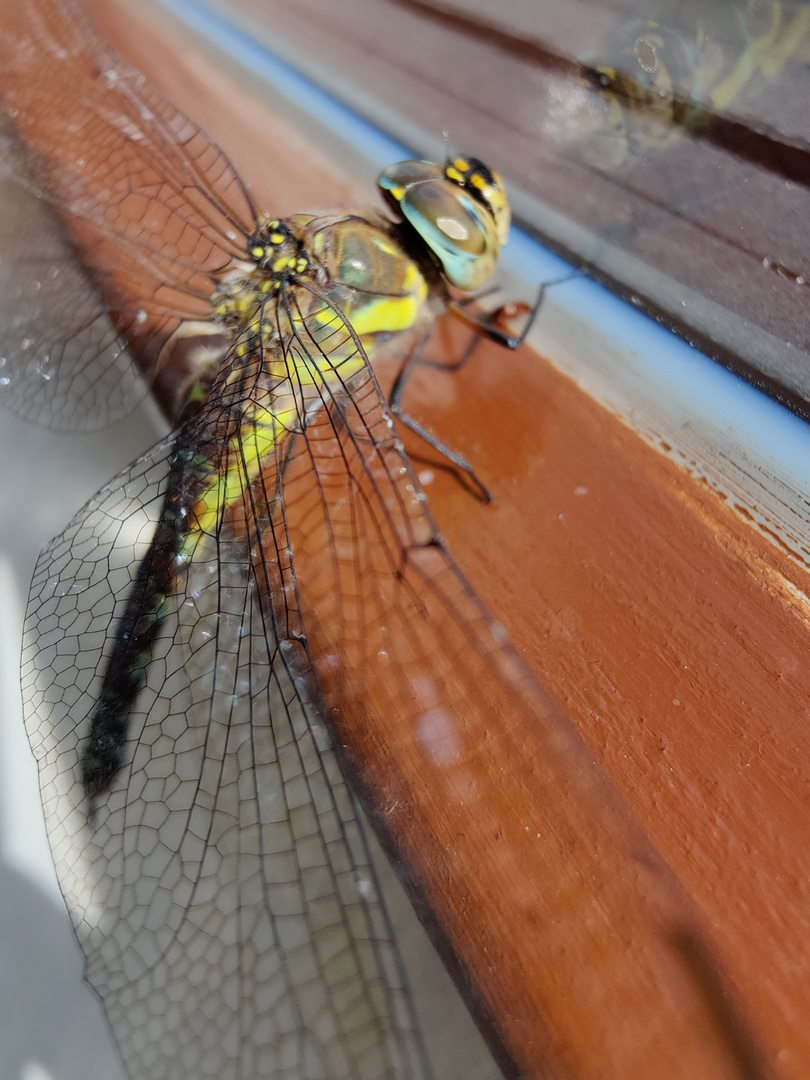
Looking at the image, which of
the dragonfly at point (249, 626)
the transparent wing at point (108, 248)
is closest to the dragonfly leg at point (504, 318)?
the dragonfly at point (249, 626)

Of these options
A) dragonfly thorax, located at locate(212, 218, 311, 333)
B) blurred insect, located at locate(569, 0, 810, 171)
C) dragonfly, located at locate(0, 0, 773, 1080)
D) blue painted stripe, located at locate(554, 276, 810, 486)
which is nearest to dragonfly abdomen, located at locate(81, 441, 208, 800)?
dragonfly, located at locate(0, 0, 773, 1080)

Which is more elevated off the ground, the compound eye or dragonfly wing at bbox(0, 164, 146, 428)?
dragonfly wing at bbox(0, 164, 146, 428)

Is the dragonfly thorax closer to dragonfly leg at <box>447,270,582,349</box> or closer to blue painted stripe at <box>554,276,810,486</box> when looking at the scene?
dragonfly leg at <box>447,270,582,349</box>

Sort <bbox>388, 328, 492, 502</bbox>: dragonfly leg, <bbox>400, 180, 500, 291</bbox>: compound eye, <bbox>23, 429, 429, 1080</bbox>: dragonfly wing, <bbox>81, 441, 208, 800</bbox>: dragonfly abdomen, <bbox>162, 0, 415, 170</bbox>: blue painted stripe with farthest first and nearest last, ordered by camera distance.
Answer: <bbox>162, 0, 415, 170</bbox>: blue painted stripe, <bbox>400, 180, 500, 291</bbox>: compound eye, <bbox>388, 328, 492, 502</bbox>: dragonfly leg, <bbox>81, 441, 208, 800</bbox>: dragonfly abdomen, <bbox>23, 429, 429, 1080</bbox>: dragonfly wing

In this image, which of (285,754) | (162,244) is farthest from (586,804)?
(162,244)

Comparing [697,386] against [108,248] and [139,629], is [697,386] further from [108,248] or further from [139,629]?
[108,248]

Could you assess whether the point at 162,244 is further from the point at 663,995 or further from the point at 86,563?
the point at 663,995

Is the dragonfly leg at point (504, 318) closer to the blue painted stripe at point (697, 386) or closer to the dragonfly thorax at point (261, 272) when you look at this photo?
the blue painted stripe at point (697, 386)
